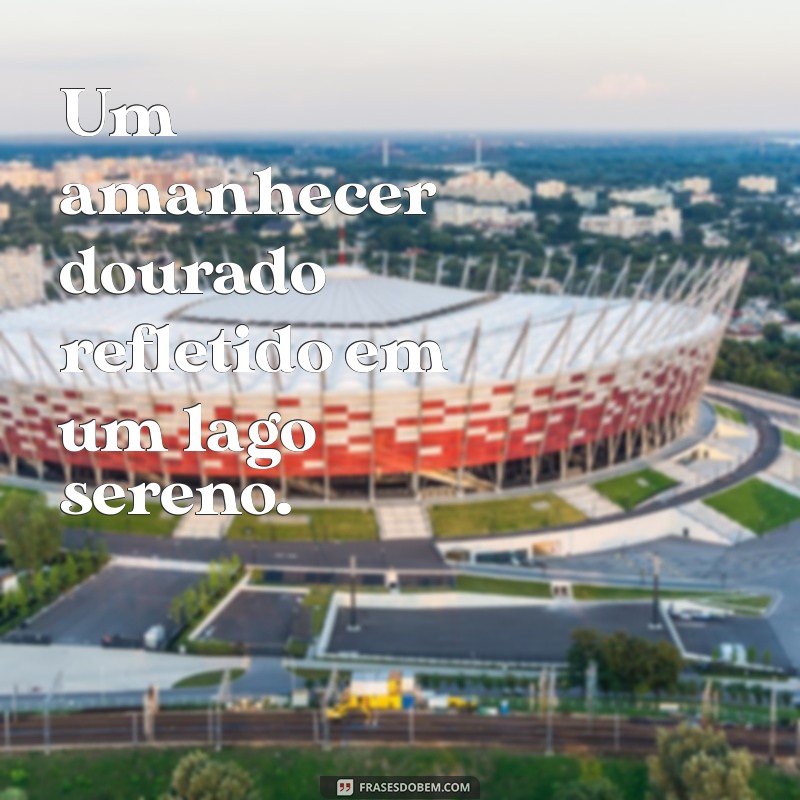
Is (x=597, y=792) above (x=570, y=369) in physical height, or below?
below

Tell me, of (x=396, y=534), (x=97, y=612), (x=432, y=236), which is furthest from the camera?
(x=432, y=236)

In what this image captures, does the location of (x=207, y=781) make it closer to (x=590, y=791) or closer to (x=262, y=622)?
(x=590, y=791)

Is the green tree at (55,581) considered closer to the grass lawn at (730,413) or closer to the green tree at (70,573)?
the green tree at (70,573)

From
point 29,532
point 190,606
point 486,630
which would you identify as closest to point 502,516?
point 486,630

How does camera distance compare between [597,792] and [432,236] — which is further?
[432,236]

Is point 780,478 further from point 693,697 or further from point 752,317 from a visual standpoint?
point 752,317

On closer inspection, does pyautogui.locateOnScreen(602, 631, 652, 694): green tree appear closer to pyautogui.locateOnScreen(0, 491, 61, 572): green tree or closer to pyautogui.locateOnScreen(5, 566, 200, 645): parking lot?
pyautogui.locateOnScreen(5, 566, 200, 645): parking lot

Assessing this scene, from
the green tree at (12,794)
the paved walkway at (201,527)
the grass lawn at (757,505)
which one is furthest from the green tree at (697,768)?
the grass lawn at (757,505)

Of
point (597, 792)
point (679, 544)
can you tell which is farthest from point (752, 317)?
point (597, 792)
